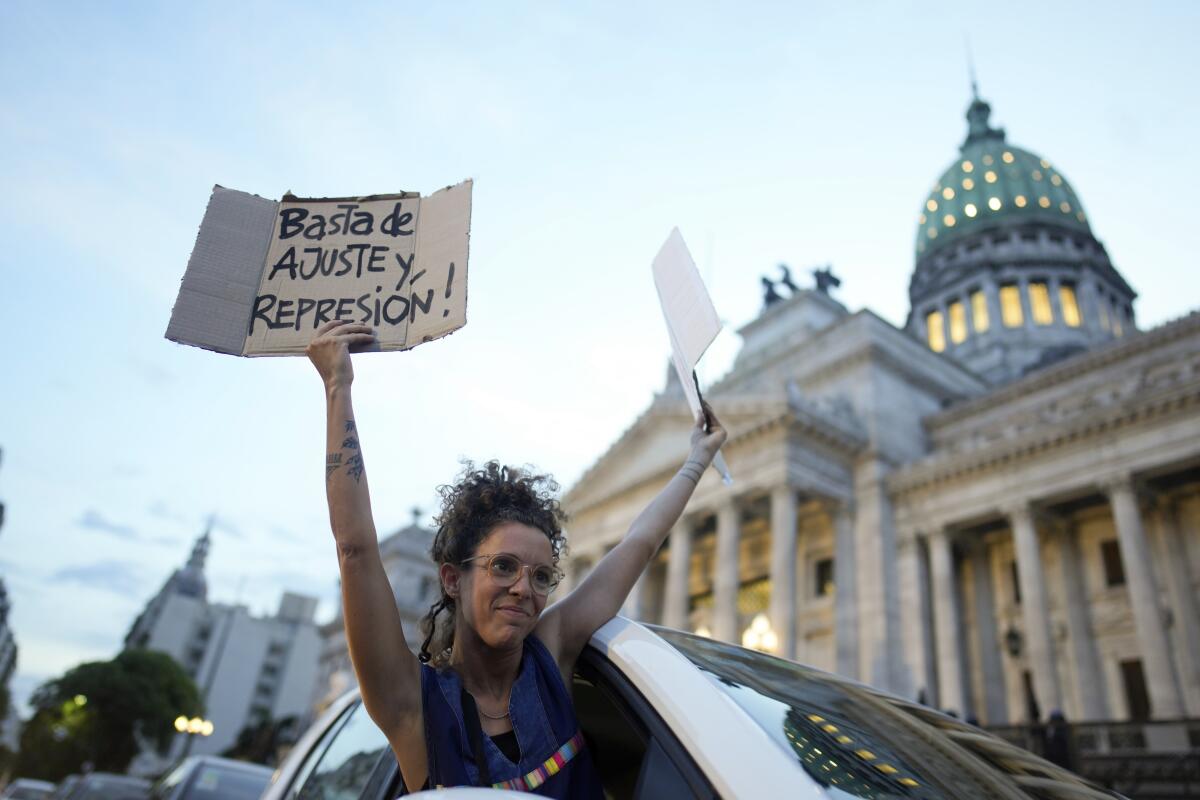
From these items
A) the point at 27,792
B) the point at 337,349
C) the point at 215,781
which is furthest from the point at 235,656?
the point at 337,349

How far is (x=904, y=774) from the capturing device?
161 centimetres

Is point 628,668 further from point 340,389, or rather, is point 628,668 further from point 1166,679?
point 1166,679

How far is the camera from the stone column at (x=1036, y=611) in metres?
22.0

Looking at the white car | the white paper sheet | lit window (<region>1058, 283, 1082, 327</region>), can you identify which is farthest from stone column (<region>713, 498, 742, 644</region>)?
lit window (<region>1058, 283, 1082, 327</region>)

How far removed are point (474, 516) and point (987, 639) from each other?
2798 centimetres

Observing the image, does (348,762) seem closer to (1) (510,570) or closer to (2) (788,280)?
(1) (510,570)

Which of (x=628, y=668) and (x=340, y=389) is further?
(x=340, y=389)

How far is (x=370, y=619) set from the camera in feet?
5.43

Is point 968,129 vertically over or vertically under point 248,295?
over

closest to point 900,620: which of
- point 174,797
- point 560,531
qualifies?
point 174,797

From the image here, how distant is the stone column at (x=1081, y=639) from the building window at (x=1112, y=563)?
2.19 ft

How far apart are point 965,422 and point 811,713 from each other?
32.8 metres

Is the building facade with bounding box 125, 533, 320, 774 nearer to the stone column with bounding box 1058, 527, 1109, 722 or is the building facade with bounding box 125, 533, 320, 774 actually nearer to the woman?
the stone column with bounding box 1058, 527, 1109, 722

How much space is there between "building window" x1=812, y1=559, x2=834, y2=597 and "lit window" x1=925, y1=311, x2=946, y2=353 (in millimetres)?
24171
